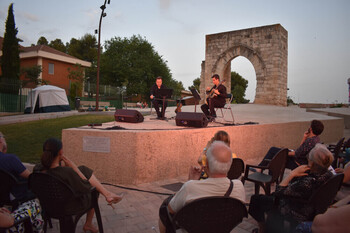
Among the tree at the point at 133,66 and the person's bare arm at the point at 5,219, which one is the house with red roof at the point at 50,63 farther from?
the person's bare arm at the point at 5,219

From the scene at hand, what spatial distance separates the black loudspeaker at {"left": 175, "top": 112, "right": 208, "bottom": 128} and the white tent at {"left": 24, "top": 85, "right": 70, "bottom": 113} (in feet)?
41.8

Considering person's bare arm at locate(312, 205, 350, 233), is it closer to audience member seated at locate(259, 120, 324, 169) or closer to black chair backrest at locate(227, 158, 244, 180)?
black chair backrest at locate(227, 158, 244, 180)

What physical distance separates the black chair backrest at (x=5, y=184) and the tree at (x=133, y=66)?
3422cm

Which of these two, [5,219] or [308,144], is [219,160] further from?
[308,144]

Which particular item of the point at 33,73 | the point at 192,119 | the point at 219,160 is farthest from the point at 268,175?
the point at 33,73

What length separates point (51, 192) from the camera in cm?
239

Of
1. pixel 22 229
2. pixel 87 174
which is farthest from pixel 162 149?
pixel 22 229

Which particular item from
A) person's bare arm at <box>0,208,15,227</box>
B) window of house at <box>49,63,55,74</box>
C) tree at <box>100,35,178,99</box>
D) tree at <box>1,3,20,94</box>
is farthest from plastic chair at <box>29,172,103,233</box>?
tree at <box>100,35,178,99</box>

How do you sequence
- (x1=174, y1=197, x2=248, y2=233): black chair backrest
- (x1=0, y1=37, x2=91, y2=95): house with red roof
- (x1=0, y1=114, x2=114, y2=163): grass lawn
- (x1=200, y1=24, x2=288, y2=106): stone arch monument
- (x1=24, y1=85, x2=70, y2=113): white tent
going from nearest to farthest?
(x1=174, y1=197, x2=248, y2=233): black chair backrest
(x1=0, y1=114, x2=114, y2=163): grass lawn
(x1=24, y1=85, x2=70, y2=113): white tent
(x1=200, y1=24, x2=288, y2=106): stone arch monument
(x1=0, y1=37, x2=91, y2=95): house with red roof

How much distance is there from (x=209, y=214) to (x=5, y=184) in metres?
2.01

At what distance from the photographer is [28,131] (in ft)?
28.1

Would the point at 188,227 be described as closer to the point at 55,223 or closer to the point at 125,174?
the point at 55,223

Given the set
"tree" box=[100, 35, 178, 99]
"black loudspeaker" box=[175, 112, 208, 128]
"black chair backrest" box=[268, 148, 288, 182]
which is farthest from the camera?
"tree" box=[100, 35, 178, 99]

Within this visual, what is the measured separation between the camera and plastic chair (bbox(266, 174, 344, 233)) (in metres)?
2.37
